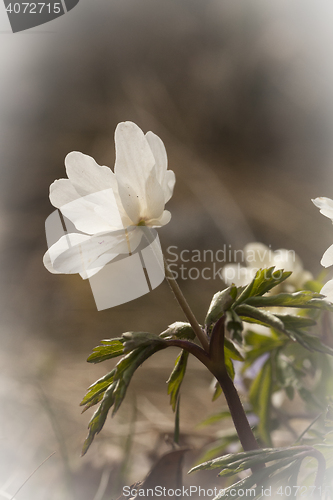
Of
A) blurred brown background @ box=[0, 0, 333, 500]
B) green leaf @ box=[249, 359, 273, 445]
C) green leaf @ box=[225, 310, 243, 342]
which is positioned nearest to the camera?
green leaf @ box=[225, 310, 243, 342]

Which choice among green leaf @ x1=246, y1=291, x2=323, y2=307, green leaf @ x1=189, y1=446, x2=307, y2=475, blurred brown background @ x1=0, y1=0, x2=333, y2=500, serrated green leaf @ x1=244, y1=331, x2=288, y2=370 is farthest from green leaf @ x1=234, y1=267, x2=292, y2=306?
blurred brown background @ x1=0, y1=0, x2=333, y2=500

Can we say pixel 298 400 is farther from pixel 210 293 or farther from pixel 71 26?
pixel 71 26

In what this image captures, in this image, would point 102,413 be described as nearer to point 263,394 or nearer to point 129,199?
point 129,199

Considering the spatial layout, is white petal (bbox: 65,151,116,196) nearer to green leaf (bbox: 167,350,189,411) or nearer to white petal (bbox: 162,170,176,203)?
white petal (bbox: 162,170,176,203)

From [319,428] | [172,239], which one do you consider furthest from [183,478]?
[172,239]

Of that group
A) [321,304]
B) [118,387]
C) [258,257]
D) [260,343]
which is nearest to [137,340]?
[118,387]

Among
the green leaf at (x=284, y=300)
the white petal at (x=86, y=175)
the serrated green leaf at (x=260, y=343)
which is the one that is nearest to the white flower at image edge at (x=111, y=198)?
the white petal at (x=86, y=175)
